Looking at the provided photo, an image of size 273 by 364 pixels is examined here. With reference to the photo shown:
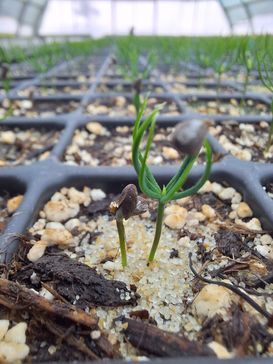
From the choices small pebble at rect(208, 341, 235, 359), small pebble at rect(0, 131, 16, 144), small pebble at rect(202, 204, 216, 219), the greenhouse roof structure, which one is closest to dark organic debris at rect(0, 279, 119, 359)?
small pebble at rect(208, 341, 235, 359)

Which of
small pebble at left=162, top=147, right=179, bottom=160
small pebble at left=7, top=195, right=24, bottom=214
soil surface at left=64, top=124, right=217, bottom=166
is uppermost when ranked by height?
small pebble at left=7, top=195, right=24, bottom=214

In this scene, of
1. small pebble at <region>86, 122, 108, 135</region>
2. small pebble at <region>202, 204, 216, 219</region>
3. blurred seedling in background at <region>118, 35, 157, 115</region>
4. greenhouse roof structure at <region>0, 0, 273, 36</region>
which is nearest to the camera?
small pebble at <region>202, 204, 216, 219</region>

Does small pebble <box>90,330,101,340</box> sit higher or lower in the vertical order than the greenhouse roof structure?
higher

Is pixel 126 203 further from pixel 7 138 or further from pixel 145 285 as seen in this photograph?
pixel 7 138

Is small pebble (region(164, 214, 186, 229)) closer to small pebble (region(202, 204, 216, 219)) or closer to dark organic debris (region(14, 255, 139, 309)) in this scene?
small pebble (region(202, 204, 216, 219))

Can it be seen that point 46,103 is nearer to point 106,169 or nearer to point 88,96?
point 88,96

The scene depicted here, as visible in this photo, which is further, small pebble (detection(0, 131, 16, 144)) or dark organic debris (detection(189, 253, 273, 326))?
small pebble (detection(0, 131, 16, 144))

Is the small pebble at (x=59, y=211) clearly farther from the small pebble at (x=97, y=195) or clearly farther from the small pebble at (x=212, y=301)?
the small pebble at (x=212, y=301)

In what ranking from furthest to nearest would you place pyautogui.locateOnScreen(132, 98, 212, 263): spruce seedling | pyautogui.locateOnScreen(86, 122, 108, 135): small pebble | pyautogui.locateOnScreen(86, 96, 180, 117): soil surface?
pyautogui.locateOnScreen(86, 96, 180, 117): soil surface, pyautogui.locateOnScreen(86, 122, 108, 135): small pebble, pyautogui.locateOnScreen(132, 98, 212, 263): spruce seedling
